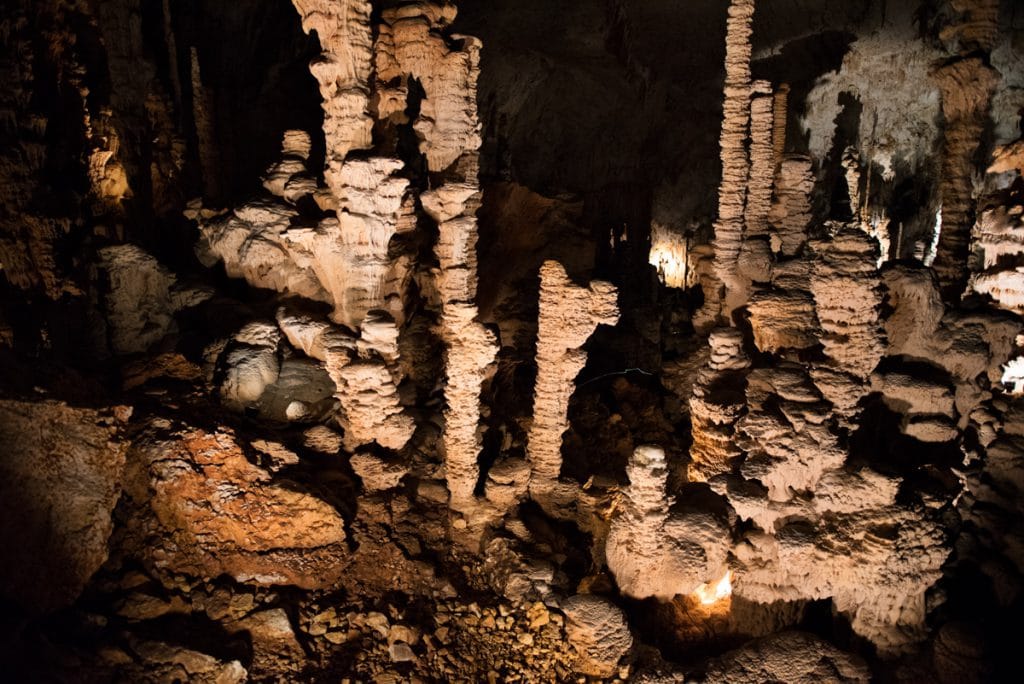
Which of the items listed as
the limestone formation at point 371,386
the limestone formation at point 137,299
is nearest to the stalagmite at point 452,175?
the limestone formation at point 371,386

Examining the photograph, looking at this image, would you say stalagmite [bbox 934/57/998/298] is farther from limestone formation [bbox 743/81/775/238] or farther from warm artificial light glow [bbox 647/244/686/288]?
warm artificial light glow [bbox 647/244/686/288]

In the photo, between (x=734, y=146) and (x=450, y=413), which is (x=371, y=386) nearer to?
(x=450, y=413)

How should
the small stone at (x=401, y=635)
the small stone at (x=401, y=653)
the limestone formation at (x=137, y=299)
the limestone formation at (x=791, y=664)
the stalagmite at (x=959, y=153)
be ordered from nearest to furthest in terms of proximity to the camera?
the limestone formation at (x=791, y=664)
the small stone at (x=401, y=653)
the small stone at (x=401, y=635)
the limestone formation at (x=137, y=299)
the stalagmite at (x=959, y=153)

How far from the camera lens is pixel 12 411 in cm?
426

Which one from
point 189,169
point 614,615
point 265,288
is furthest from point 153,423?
point 189,169

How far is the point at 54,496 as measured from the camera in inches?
172

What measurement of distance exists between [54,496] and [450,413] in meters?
3.25

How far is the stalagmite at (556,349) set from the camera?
6.33m

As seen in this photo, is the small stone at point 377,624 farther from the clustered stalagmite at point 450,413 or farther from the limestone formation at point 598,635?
the limestone formation at point 598,635

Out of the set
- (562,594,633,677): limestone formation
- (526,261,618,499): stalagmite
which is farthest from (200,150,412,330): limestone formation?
(562,594,633,677): limestone formation

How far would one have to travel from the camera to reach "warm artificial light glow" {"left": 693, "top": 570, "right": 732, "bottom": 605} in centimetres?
649

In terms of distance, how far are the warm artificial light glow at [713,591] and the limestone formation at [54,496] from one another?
5152 mm

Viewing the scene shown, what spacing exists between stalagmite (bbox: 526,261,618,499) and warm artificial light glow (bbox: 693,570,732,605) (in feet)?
5.98

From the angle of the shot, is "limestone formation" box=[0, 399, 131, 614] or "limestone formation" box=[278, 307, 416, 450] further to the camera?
"limestone formation" box=[278, 307, 416, 450]
